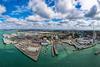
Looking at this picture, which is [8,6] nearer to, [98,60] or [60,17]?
[60,17]

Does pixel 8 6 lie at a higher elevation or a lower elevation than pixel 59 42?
higher

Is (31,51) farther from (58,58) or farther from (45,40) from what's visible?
(58,58)

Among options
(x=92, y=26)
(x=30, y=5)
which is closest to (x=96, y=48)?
(x=92, y=26)

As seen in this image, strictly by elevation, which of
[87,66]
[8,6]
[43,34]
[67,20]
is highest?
[8,6]

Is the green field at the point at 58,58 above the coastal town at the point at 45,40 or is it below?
below

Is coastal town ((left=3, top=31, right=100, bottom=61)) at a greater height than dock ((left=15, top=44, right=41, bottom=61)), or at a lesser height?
greater
